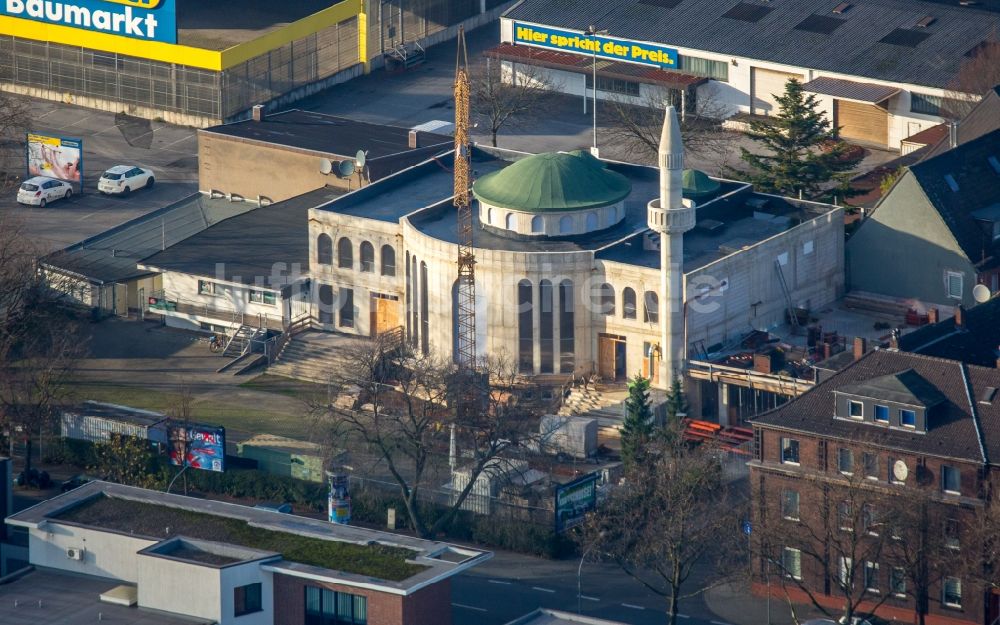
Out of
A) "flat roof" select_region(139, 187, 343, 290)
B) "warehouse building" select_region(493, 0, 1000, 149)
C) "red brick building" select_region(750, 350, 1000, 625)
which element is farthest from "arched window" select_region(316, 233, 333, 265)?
"red brick building" select_region(750, 350, 1000, 625)

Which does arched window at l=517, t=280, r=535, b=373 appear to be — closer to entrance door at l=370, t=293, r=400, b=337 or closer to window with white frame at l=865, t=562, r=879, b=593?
entrance door at l=370, t=293, r=400, b=337

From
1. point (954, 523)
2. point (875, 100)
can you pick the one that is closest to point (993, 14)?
point (875, 100)

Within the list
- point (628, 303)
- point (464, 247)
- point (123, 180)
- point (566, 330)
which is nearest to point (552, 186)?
point (464, 247)

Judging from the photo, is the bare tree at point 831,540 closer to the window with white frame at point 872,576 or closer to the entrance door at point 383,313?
the window with white frame at point 872,576

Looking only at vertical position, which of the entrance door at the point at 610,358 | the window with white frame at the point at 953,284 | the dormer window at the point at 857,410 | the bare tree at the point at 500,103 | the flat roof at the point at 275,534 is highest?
the bare tree at the point at 500,103

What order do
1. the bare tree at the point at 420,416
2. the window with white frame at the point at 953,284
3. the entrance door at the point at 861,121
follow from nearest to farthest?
the bare tree at the point at 420,416
the window with white frame at the point at 953,284
the entrance door at the point at 861,121

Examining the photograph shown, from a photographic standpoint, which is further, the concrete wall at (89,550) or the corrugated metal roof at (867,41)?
the corrugated metal roof at (867,41)

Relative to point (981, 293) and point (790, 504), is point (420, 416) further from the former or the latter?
point (981, 293)

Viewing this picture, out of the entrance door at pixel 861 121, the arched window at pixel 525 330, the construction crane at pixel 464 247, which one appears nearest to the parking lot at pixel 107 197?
the construction crane at pixel 464 247

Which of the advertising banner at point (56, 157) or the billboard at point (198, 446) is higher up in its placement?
the advertising banner at point (56, 157)
